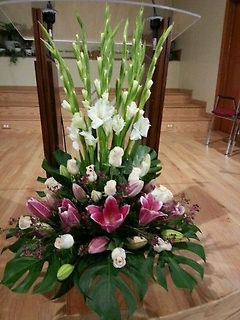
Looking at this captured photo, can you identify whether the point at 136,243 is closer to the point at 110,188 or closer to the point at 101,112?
the point at 110,188

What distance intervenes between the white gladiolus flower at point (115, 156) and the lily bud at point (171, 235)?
212 mm

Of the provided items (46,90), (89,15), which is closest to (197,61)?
(89,15)

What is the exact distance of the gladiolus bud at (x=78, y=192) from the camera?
2.17 feet

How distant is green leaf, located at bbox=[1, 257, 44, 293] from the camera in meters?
0.58

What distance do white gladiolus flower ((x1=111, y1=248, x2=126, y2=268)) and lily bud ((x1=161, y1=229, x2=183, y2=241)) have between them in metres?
0.12

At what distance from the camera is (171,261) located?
65cm

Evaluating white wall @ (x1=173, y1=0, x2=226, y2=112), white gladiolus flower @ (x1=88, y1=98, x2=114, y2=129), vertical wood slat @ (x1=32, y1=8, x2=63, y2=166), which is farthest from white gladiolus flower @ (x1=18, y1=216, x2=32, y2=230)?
white wall @ (x1=173, y1=0, x2=226, y2=112)

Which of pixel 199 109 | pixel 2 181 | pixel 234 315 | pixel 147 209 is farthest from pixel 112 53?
pixel 199 109

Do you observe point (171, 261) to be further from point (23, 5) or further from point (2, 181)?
point (2, 181)

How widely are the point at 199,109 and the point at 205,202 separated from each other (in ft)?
10.5

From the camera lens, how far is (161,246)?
2.10ft

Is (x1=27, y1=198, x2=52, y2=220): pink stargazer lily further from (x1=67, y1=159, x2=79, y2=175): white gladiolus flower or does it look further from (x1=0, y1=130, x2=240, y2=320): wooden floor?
(x1=0, y1=130, x2=240, y2=320): wooden floor

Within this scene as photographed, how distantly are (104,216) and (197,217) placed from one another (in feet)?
3.81

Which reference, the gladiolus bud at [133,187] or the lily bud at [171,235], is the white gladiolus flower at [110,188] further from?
the lily bud at [171,235]
